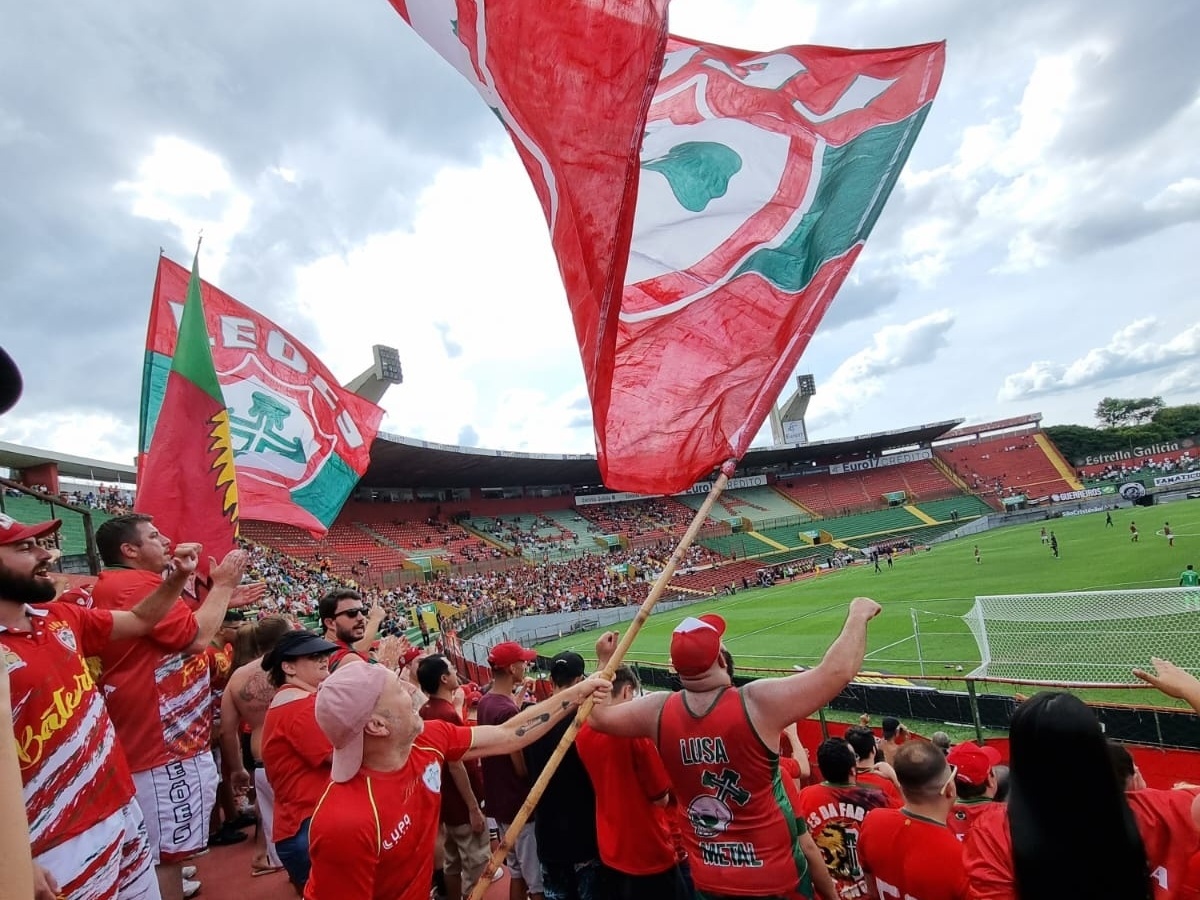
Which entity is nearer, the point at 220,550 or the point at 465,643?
the point at 220,550

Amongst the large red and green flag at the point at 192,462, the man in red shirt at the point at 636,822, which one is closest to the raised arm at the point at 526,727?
the man in red shirt at the point at 636,822

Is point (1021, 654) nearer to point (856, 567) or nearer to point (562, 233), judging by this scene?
point (562, 233)

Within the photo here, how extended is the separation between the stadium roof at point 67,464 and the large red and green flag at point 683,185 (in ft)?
81.7

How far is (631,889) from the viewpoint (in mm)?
3041

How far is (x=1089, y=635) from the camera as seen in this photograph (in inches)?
544

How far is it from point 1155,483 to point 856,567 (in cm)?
3087

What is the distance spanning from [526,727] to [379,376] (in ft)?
124

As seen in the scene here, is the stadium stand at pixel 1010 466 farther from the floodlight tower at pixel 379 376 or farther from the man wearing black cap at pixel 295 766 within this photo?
the man wearing black cap at pixel 295 766

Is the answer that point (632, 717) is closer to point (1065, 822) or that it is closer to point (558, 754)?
point (558, 754)

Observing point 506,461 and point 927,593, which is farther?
point 506,461

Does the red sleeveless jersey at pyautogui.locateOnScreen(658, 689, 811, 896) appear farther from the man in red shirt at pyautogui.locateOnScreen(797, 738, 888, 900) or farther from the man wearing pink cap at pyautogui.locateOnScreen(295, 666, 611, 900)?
the man wearing pink cap at pyautogui.locateOnScreen(295, 666, 611, 900)

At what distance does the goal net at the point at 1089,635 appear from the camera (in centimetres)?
1186

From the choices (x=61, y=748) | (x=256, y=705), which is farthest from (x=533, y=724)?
(x=256, y=705)

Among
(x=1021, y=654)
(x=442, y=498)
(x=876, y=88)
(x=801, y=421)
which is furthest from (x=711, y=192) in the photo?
(x=801, y=421)
